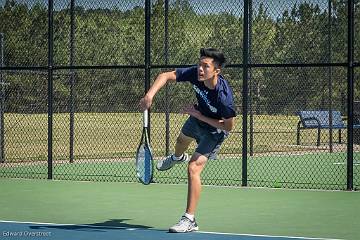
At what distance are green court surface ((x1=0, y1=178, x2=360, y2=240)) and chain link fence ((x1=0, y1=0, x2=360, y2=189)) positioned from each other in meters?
1.06

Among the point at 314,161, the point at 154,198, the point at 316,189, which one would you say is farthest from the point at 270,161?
the point at 154,198

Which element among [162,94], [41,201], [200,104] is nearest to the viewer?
[200,104]

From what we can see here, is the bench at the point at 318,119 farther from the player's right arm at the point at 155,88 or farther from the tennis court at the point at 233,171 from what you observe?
the player's right arm at the point at 155,88

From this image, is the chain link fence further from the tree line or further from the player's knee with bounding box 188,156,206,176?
the player's knee with bounding box 188,156,206,176

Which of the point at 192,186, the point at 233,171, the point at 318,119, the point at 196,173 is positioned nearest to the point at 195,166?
the point at 196,173

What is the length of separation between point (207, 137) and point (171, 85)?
1270cm

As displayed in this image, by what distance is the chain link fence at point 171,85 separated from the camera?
1605cm

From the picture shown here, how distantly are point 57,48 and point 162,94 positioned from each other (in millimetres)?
2932

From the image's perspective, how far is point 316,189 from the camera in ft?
43.8

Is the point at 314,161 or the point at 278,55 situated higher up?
the point at 278,55

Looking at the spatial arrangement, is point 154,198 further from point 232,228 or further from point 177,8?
point 177,8

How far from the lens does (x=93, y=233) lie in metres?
8.98

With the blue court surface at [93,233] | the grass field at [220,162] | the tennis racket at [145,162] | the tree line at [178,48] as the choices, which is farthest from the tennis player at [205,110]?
the tree line at [178,48]

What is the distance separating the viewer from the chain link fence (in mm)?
16047
